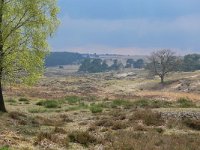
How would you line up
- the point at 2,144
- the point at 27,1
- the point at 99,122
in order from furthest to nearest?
the point at 27,1 → the point at 99,122 → the point at 2,144

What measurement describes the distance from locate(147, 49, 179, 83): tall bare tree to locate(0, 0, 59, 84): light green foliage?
10588cm

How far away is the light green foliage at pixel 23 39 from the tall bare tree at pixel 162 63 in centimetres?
10588

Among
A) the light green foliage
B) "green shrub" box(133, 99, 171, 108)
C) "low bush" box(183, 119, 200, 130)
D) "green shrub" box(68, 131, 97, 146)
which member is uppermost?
the light green foliage

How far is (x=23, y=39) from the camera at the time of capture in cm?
3625

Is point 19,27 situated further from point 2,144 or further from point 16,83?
point 2,144

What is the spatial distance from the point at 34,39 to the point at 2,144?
53.8 feet

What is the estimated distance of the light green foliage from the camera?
117ft

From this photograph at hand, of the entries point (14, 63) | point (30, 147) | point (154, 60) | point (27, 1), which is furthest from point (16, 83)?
point (154, 60)

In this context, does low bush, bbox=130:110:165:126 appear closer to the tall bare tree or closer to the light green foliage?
the light green foliage

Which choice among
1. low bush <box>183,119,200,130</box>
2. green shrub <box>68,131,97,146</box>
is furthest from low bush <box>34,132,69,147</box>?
low bush <box>183,119,200,130</box>

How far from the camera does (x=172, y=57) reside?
494 feet

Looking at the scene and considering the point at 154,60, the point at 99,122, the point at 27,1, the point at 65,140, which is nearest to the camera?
the point at 65,140

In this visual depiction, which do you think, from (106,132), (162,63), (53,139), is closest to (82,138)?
(53,139)

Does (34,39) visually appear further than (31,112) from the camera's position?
No
